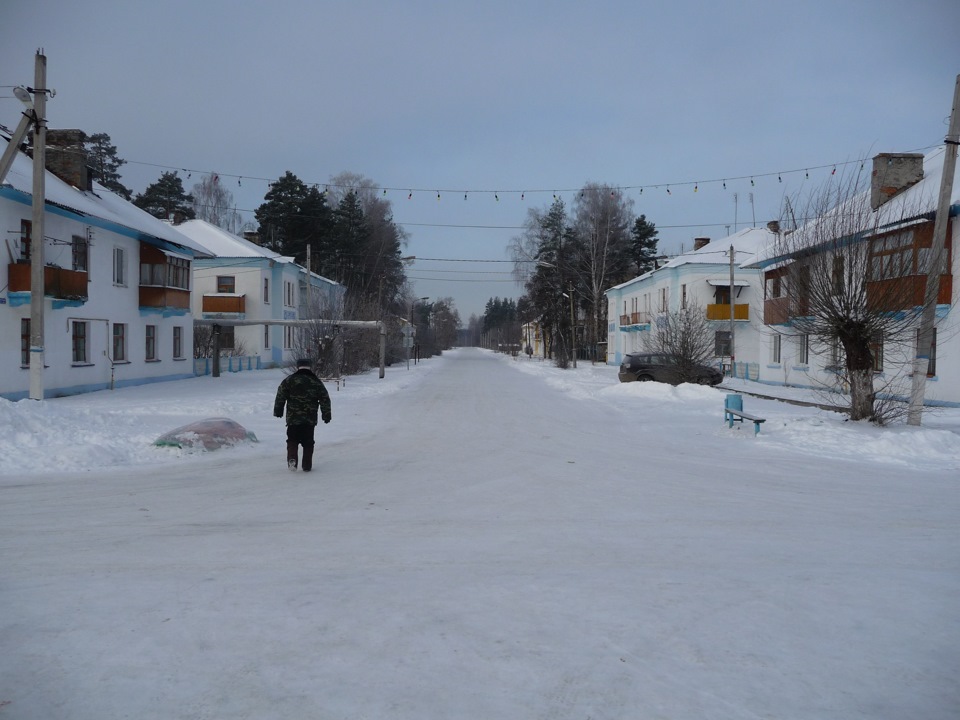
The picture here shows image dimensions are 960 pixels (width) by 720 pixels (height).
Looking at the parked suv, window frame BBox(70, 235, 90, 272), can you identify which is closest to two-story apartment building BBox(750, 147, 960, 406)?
Result: the parked suv

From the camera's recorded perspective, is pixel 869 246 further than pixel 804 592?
Yes

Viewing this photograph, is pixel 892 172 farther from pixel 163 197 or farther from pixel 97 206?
pixel 163 197

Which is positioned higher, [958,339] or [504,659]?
[958,339]

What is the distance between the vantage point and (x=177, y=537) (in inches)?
263

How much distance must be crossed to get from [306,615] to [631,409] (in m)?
16.9

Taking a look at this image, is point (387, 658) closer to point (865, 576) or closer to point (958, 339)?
point (865, 576)

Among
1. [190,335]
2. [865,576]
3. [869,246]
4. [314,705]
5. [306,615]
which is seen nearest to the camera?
[314,705]

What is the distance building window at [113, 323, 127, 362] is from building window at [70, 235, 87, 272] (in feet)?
9.95

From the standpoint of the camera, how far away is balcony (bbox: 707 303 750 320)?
4238 centimetres

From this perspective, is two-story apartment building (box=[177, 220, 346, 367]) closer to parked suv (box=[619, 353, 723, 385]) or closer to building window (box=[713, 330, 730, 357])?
parked suv (box=[619, 353, 723, 385])

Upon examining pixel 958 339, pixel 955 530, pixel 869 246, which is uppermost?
pixel 869 246

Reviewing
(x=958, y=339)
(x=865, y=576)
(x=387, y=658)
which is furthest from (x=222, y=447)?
(x=958, y=339)

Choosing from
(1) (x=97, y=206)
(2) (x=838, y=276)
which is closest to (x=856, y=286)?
(2) (x=838, y=276)

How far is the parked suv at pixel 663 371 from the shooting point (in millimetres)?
28741
